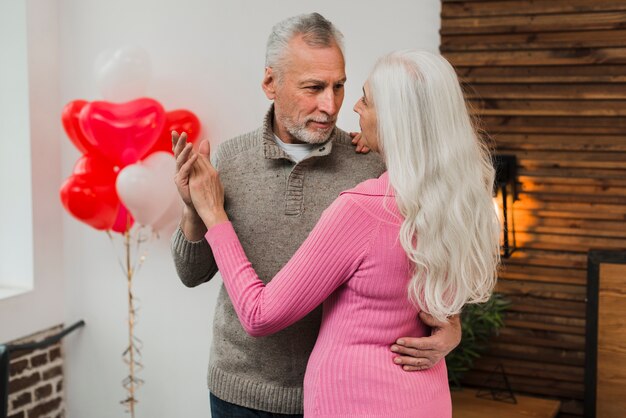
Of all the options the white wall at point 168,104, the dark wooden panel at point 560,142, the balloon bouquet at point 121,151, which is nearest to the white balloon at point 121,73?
the balloon bouquet at point 121,151

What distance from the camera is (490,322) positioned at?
2982 millimetres

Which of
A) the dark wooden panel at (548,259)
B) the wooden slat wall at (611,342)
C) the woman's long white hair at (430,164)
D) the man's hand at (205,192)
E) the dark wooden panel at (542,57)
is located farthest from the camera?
the dark wooden panel at (548,259)

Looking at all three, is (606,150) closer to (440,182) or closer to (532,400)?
(532,400)

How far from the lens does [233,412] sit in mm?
2119

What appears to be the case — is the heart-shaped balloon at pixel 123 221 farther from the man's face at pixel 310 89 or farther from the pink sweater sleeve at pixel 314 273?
the pink sweater sleeve at pixel 314 273

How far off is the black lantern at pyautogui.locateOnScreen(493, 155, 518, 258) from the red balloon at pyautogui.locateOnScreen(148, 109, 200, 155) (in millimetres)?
1251

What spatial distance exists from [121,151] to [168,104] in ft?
1.65

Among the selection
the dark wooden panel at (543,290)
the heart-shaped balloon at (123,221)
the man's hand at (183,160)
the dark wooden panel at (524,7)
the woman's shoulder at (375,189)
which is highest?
the dark wooden panel at (524,7)

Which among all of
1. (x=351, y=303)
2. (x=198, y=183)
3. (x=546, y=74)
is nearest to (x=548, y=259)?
(x=546, y=74)

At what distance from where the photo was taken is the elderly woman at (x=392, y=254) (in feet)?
5.28

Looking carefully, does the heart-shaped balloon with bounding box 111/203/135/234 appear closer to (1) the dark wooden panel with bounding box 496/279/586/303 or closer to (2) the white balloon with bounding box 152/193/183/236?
(2) the white balloon with bounding box 152/193/183/236

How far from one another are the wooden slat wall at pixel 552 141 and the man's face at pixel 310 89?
1.05 meters

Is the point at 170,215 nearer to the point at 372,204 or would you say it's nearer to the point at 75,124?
the point at 75,124

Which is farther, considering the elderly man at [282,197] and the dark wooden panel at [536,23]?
the dark wooden panel at [536,23]
